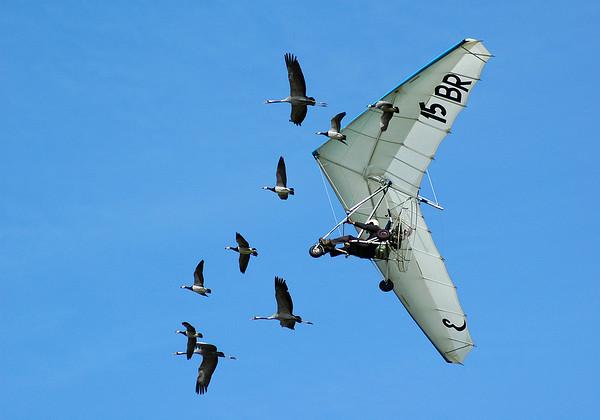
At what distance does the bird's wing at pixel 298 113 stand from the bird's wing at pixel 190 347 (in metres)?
14.8

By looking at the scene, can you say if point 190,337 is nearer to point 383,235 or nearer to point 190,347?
point 190,347

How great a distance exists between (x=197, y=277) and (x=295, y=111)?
14998 millimetres

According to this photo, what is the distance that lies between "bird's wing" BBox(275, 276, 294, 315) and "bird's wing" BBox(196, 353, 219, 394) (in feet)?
26.4

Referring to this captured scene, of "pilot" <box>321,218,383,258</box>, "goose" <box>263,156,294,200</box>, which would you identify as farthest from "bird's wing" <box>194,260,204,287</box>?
"pilot" <box>321,218,383,258</box>

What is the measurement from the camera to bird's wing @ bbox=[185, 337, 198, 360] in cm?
8994

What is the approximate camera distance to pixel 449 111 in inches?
3196

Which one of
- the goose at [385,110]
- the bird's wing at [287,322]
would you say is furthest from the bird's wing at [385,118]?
the bird's wing at [287,322]

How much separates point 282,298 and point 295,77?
37.6ft

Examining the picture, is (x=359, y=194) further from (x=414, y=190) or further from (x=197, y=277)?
(x=197, y=277)

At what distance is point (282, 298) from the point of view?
8344 centimetres

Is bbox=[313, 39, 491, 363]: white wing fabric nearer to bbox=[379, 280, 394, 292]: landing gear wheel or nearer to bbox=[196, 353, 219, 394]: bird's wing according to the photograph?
bbox=[379, 280, 394, 292]: landing gear wheel

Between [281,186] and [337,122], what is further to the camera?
[281,186]

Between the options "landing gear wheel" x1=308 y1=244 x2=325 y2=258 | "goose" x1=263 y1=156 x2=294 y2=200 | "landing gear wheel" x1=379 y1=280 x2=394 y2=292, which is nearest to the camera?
"landing gear wheel" x1=308 y1=244 x2=325 y2=258

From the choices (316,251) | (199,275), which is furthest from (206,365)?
(316,251)
